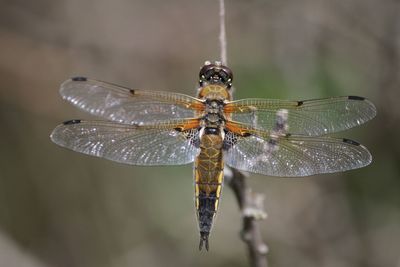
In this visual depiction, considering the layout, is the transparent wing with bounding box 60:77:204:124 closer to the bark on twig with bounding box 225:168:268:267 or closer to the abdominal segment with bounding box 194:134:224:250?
the abdominal segment with bounding box 194:134:224:250

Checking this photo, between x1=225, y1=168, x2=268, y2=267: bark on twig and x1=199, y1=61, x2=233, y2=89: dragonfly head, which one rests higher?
x1=199, y1=61, x2=233, y2=89: dragonfly head

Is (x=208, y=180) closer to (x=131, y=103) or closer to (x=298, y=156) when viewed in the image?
(x=298, y=156)

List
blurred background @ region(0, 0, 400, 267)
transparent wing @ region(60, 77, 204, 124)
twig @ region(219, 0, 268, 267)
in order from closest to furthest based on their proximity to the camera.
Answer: twig @ region(219, 0, 268, 267) < transparent wing @ region(60, 77, 204, 124) < blurred background @ region(0, 0, 400, 267)

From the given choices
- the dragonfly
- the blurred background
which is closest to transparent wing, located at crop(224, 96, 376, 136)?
the dragonfly

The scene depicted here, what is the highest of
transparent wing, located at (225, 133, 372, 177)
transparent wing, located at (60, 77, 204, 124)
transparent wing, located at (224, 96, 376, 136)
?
transparent wing, located at (60, 77, 204, 124)

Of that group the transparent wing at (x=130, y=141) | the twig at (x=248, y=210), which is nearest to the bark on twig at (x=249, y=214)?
the twig at (x=248, y=210)

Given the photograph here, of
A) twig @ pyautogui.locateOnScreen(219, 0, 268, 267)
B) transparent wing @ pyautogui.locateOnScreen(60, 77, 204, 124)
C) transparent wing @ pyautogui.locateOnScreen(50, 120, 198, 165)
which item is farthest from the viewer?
transparent wing @ pyautogui.locateOnScreen(60, 77, 204, 124)

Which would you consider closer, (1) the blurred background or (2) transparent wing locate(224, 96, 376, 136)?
(2) transparent wing locate(224, 96, 376, 136)
